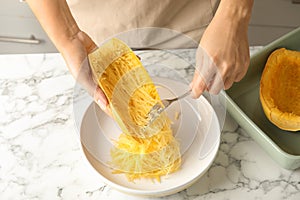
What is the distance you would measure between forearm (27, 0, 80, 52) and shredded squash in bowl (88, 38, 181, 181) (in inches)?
4.2

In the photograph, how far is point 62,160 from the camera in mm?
948

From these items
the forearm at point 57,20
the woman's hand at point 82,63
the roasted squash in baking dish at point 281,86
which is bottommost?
the roasted squash in baking dish at point 281,86

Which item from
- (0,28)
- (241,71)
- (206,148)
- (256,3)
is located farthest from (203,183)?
(0,28)

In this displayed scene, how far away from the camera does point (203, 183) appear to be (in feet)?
2.98

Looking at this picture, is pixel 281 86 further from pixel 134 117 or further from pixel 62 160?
pixel 62 160

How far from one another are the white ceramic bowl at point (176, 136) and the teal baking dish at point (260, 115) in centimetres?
6

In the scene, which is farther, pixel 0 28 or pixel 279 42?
pixel 0 28

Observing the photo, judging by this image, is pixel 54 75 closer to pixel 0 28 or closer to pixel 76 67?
pixel 76 67

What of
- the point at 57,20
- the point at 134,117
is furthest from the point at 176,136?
the point at 57,20

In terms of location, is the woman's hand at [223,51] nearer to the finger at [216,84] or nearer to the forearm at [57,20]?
the finger at [216,84]

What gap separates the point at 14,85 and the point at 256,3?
3.43 ft

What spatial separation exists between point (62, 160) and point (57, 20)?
29 cm

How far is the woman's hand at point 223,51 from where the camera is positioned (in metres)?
0.90

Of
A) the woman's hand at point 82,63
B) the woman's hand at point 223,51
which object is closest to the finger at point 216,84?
the woman's hand at point 223,51
